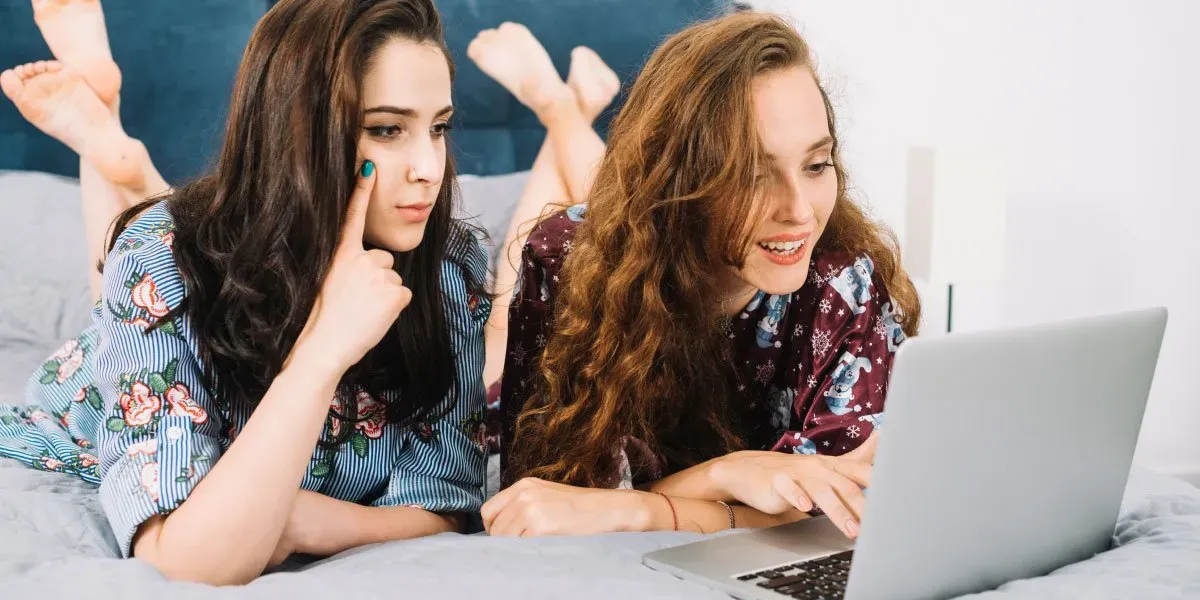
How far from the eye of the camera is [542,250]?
4.84 ft

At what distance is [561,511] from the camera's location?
1163mm

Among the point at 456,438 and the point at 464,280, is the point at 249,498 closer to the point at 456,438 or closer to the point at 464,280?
the point at 456,438

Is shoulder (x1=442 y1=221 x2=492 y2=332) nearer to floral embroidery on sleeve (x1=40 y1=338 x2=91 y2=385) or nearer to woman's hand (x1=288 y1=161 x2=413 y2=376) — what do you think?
woman's hand (x1=288 y1=161 x2=413 y2=376)

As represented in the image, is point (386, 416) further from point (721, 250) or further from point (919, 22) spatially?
point (919, 22)

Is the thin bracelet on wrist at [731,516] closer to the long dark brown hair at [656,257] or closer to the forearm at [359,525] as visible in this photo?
the long dark brown hair at [656,257]

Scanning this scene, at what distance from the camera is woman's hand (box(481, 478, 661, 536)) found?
1.15 m

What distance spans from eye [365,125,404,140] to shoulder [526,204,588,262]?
→ 1.21 ft

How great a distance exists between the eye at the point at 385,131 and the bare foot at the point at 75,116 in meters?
1.33

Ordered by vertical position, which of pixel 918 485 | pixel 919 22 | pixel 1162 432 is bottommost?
pixel 1162 432

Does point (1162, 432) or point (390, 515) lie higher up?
point (390, 515)

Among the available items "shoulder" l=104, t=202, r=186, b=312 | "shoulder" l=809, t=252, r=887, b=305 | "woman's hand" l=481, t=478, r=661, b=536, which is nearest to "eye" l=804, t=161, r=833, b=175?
"shoulder" l=809, t=252, r=887, b=305

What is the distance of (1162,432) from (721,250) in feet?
6.85

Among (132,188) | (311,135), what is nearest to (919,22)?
(132,188)

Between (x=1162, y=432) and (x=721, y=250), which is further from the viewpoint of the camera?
(x=1162, y=432)
